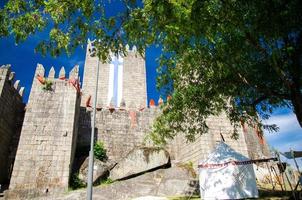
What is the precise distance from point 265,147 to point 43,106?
19072 millimetres

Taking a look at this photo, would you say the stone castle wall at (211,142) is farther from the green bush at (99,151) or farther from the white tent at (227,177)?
the green bush at (99,151)

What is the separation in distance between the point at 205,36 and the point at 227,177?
27.6 ft

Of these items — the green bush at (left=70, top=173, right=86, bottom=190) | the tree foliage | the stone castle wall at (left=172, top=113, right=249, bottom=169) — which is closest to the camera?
the tree foliage

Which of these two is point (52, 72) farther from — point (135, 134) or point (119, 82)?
point (119, 82)

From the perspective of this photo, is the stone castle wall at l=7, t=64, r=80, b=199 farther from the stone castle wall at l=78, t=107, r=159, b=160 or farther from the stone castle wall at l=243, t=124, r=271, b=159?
the stone castle wall at l=243, t=124, r=271, b=159

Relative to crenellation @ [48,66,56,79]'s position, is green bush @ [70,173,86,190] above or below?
below

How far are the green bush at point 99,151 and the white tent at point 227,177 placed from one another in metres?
8.13

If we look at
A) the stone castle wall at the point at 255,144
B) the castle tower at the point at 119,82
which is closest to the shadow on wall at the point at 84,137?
the stone castle wall at the point at 255,144

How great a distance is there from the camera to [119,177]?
50.9 feet

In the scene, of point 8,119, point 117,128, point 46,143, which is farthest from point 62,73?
point 117,128

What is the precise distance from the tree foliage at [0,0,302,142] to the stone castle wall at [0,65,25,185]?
408 inches

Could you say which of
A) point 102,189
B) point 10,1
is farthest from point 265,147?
point 10,1

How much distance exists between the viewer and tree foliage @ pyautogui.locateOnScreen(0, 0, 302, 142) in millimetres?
5638

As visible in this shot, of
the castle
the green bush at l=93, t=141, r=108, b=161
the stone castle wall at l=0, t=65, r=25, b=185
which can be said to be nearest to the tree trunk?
the castle
